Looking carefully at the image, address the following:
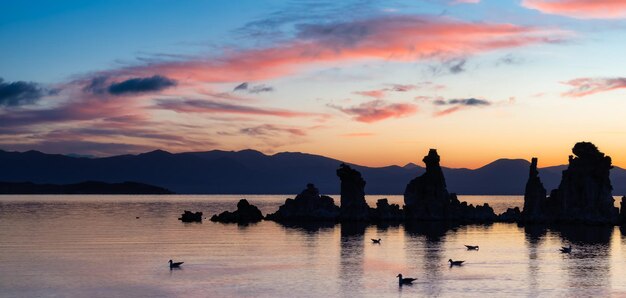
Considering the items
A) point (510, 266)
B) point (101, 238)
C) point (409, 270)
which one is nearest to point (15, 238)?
point (101, 238)

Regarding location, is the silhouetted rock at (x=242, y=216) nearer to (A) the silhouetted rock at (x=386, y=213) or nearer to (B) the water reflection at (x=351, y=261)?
(A) the silhouetted rock at (x=386, y=213)

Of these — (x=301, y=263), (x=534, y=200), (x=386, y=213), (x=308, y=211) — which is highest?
(x=534, y=200)

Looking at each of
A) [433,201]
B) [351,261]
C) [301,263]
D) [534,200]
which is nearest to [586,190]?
[534,200]

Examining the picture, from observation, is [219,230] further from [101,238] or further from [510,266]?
[510,266]

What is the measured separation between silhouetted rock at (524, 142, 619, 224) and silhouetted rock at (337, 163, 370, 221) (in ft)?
120

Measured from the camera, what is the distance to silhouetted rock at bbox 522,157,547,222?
164625mm

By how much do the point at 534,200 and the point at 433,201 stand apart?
21.5 m

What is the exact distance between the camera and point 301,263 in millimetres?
82812

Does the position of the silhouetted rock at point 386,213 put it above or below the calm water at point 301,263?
above

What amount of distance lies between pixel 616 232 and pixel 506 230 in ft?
62.5

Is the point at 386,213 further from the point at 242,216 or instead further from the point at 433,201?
the point at 242,216

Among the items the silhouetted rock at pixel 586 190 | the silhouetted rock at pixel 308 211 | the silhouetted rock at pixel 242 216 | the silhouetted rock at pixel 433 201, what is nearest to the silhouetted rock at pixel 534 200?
the silhouetted rock at pixel 586 190

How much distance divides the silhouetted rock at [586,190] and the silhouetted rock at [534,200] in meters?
1.27

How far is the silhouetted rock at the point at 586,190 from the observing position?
15500 cm
